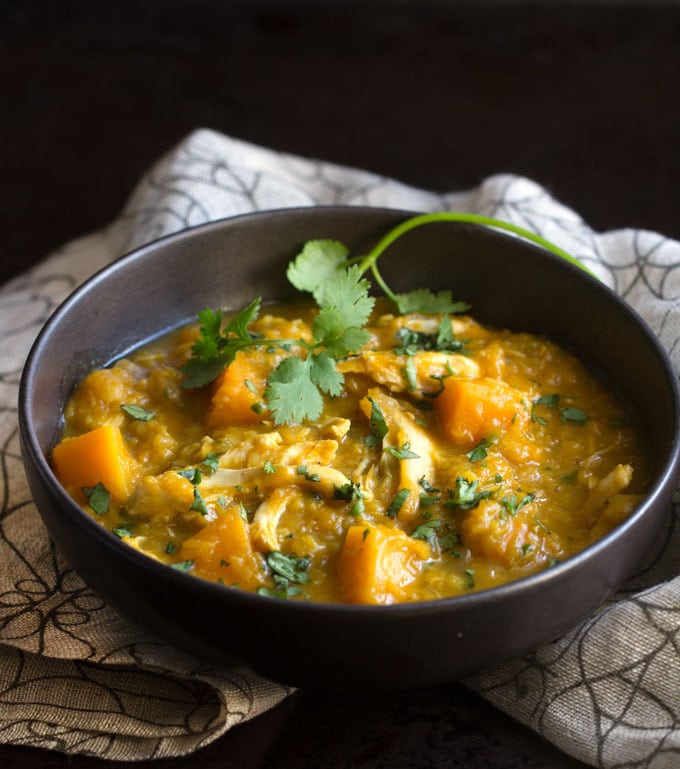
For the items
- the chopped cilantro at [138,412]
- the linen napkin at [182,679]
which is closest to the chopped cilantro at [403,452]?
the linen napkin at [182,679]

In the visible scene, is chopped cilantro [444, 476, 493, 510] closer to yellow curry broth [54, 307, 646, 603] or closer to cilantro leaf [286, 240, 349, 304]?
yellow curry broth [54, 307, 646, 603]

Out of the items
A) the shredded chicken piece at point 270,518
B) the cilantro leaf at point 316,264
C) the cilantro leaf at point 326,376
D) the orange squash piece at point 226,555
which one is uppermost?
the cilantro leaf at point 326,376

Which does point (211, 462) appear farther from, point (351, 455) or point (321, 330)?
point (321, 330)

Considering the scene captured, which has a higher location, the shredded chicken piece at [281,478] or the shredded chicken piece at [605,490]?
the shredded chicken piece at [605,490]

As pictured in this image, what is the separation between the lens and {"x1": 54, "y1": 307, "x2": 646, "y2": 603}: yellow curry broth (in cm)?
358

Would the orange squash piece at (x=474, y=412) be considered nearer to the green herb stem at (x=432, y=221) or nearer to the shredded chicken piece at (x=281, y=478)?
the shredded chicken piece at (x=281, y=478)

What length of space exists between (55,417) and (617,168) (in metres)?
3.99

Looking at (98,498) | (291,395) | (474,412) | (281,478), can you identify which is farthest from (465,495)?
(98,498)

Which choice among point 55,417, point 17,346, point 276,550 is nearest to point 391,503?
point 276,550

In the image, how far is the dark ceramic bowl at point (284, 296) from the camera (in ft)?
10.6

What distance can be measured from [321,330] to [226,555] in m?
1.01

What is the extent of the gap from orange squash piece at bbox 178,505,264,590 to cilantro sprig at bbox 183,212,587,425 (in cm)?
52

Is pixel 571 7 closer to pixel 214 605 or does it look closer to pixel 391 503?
pixel 391 503

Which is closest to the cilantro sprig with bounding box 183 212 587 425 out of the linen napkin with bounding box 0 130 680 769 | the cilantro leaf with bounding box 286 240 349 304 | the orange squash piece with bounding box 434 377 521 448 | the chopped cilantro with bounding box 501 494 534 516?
the cilantro leaf with bounding box 286 240 349 304
